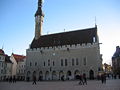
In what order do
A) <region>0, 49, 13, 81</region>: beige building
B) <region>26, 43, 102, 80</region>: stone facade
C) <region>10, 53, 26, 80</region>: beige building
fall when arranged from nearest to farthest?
<region>26, 43, 102, 80</region>: stone facade → <region>0, 49, 13, 81</region>: beige building → <region>10, 53, 26, 80</region>: beige building

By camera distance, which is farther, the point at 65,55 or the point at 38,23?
the point at 38,23

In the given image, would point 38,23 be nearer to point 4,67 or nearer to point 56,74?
point 4,67

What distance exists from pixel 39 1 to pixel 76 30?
66.5 feet

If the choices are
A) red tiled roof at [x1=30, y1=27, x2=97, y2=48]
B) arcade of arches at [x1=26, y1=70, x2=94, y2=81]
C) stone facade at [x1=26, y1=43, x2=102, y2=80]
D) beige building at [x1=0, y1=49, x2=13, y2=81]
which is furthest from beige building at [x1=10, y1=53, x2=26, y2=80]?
red tiled roof at [x1=30, y1=27, x2=97, y2=48]

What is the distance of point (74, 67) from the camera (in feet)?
149

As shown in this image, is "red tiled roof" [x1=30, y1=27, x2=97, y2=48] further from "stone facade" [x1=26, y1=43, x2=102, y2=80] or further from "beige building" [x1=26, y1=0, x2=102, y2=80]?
"stone facade" [x1=26, y1=43, x2=102, y2=80]

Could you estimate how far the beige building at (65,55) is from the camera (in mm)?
43812

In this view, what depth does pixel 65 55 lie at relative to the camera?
4791 cm

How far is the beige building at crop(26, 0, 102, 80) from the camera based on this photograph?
43.8 meters

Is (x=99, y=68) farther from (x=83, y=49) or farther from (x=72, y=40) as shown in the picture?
(x=72, y=40)

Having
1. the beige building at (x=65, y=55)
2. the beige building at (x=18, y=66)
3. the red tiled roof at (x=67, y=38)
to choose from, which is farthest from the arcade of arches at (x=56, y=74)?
the beige building at (x=18, y=66)

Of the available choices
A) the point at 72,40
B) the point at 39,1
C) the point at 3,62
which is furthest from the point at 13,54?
the point at 72,40

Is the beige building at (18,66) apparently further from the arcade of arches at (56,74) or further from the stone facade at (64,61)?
the arcade of arches at (56,74)

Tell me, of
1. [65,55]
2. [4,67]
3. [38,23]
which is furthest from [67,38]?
[4,67]
